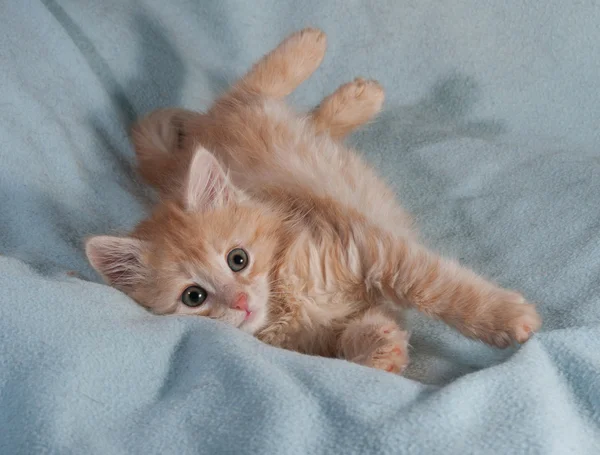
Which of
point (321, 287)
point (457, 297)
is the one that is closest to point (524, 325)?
point (457, 297)

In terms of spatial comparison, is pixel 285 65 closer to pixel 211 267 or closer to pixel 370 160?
pixel 370 160

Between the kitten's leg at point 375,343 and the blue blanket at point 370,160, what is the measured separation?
59 millimetres

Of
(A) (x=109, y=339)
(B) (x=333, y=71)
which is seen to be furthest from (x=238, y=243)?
(B) (x=333, y=71)

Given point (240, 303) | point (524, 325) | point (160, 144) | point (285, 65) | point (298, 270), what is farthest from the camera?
point (285, 65)

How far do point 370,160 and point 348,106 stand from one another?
0.59ft

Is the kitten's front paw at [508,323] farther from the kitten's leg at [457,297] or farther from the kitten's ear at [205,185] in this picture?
the kitten's ear at [205,185]

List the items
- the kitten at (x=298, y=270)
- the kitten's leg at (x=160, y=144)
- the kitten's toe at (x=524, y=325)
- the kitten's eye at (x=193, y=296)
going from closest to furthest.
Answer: the kitten's toe at (x=524, y=325) < the kitten at (x=298, y=270) < the kitten's eye at (x=193, y=296) < the kitten's leg at (x=160, y=144)

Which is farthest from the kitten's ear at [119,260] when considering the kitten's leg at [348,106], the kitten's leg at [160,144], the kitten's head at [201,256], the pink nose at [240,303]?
the kitten's leg at [348,106]

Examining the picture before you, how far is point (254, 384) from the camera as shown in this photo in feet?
3.69

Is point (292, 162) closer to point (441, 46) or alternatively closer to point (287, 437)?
point (441, 46)

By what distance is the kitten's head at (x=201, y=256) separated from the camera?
1448 millimetres

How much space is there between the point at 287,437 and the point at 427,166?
1.24 m

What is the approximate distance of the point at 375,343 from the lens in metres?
1.34

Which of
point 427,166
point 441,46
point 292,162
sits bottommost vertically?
point 292,162
